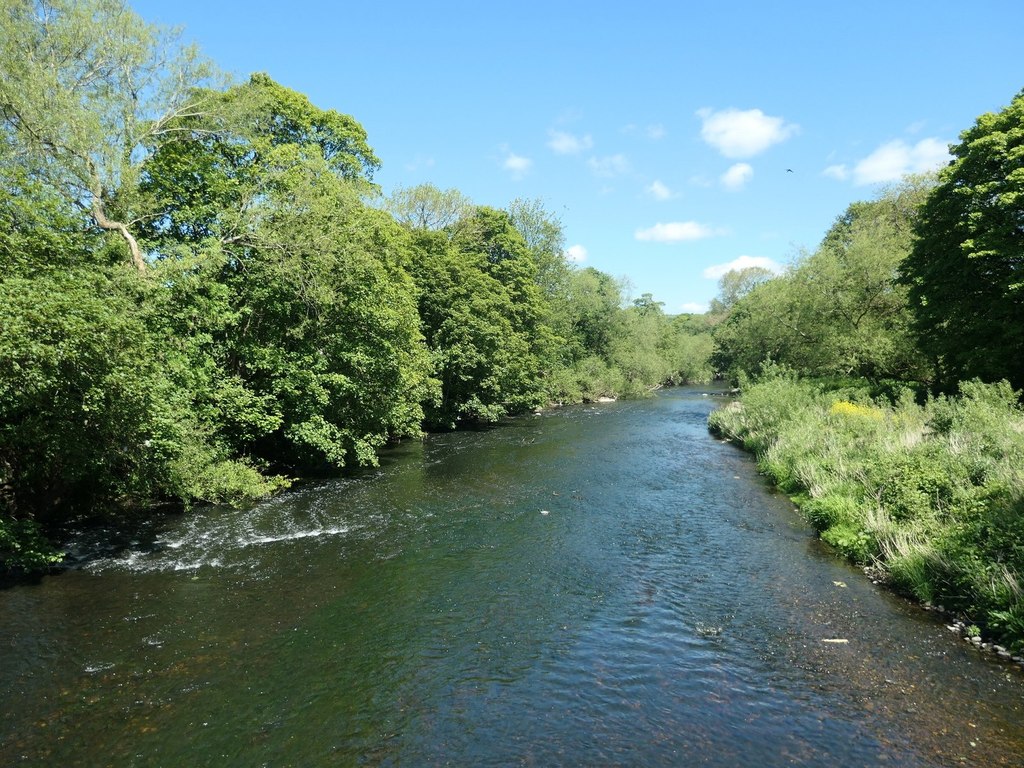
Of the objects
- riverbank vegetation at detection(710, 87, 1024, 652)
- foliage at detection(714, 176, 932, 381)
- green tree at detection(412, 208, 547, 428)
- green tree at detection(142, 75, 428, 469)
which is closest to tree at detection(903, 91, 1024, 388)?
riverbank vegetation at detection(710, 87, 1024, 652)

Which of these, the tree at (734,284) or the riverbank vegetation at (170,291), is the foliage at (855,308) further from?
the tree at (734,284)

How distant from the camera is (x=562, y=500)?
21797mm

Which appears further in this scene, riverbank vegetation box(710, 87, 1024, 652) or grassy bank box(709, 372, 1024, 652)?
riverbank vegetation box(710, 87, 1024, 652)

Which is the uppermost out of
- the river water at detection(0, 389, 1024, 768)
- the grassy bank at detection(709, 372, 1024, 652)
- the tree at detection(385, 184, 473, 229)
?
the tree at detection(385, 184, 473, 229)

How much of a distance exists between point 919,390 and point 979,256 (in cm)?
927

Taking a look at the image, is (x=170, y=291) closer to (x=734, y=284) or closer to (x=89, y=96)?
(x=89, y=96)

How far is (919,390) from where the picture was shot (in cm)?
3347

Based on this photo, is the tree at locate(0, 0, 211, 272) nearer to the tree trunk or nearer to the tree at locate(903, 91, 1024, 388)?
the tree trunk

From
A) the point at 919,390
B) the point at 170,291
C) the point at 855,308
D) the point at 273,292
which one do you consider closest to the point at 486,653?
the point at 170,291

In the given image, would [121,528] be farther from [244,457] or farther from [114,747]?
[114,747]

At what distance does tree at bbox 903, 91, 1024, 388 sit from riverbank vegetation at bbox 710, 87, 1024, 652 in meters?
0.08

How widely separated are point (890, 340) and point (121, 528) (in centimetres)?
4315

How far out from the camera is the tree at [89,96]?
59.2 feet

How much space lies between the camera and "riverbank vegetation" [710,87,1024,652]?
12.5m
